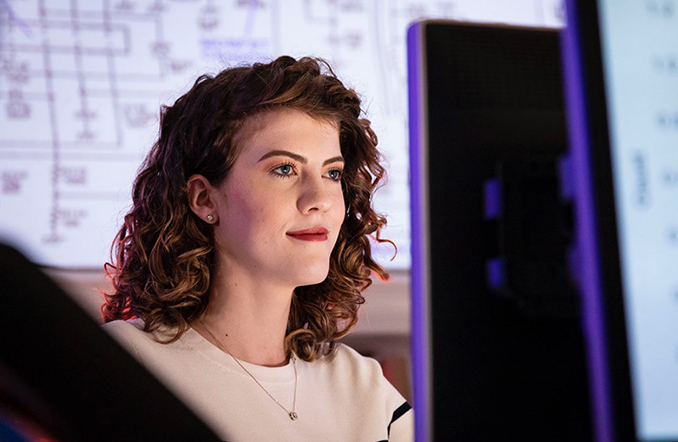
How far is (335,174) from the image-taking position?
1174mm

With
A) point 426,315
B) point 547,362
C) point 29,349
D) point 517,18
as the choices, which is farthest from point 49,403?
point 517,18

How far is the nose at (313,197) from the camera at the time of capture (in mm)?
1086

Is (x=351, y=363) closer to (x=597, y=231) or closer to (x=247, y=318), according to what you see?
(x=247, y=318)

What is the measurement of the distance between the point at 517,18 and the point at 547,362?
1953mm

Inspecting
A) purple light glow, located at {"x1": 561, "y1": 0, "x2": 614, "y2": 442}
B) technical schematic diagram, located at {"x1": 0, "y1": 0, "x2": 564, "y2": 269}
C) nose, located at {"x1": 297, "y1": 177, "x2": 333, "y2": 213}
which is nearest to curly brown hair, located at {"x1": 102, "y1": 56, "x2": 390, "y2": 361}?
nose, located at {"x1": 297, "y1": 177, "x2": 333, "y2": 213}

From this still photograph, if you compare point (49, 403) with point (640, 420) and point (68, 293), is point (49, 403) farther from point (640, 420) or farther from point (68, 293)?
point (640, 420)

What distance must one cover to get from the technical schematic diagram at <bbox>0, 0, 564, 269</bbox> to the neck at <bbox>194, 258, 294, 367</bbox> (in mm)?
993

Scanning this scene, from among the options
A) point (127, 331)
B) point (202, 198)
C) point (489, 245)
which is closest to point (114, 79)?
point (202, 198)

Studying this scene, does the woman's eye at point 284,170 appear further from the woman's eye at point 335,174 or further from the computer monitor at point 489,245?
the computer monitor at point 489,245

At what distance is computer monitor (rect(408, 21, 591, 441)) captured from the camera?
630 mm

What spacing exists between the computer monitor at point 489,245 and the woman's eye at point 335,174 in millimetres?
481

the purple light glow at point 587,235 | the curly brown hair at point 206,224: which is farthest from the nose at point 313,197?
the purple light glow at point 587,235

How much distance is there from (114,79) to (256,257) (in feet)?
4.33

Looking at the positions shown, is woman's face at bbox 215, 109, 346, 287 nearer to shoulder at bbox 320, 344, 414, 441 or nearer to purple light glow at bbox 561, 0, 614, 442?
shoulder at bbox 320, 344, 414, 441
